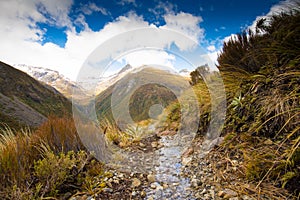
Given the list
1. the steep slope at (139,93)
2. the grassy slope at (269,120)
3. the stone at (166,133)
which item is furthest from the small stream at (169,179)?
the steep slope at (139,93)

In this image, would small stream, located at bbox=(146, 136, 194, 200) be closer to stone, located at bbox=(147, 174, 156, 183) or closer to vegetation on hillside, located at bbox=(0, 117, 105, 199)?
stone, located at bbox=(147, 174, 156, 183)

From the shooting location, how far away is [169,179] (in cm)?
253

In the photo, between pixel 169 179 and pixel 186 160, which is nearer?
pixel 169 179

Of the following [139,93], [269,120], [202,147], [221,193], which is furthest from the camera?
[139,93]

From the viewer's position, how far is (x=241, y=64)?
12.1 ft

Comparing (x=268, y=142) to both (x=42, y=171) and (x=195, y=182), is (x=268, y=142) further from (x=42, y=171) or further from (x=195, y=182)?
(x=42, y=171)

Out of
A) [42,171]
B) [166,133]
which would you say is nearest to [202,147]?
[166,133]

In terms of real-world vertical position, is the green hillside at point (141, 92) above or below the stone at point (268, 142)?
above

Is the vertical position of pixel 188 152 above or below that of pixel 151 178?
above

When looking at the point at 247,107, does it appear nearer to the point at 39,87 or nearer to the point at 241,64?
the point at 241,64

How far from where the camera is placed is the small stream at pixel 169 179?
→ 214 cm

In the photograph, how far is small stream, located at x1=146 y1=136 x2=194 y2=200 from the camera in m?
2.14

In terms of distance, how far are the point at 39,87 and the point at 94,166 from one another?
353 ft

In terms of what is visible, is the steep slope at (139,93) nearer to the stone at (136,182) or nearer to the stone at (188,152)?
the stone at (188,152)
